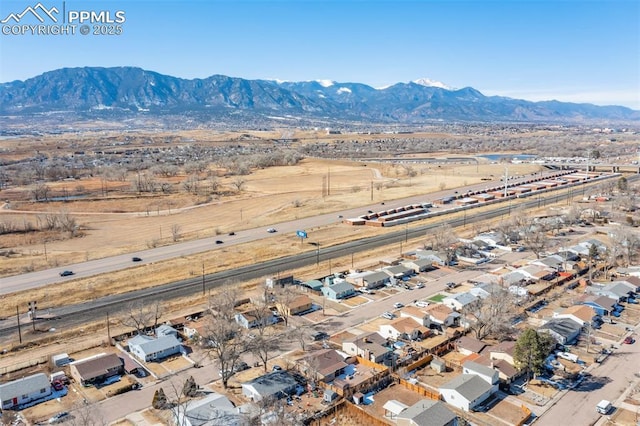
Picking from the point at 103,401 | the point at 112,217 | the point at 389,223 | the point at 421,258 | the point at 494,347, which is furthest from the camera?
the point at 112,217

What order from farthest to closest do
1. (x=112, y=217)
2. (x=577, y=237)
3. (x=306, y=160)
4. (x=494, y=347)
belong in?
Result: (x=306, y=160) < (x=112, y=217) < (x=577, y=237) < (x=494, y=347)

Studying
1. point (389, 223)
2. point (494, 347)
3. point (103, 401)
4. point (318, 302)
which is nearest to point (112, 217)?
point (389, 223)

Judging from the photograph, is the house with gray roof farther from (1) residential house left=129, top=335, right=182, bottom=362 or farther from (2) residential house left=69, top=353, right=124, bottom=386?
(2) residential house left=69, top=353, right=124, bottom=386

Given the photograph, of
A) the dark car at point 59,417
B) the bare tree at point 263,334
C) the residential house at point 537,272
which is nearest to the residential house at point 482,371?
the bare tree at point 263,334

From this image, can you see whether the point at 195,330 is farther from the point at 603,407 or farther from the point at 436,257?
the point at 436,257

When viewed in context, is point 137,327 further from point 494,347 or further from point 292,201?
point 292,201

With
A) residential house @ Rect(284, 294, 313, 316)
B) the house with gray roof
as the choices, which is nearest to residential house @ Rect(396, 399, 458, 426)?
the house with gray roof

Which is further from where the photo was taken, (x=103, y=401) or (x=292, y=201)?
(x=292, y=201)

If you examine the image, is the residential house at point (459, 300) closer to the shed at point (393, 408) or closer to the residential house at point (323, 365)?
the residential house at point (323, 365)
